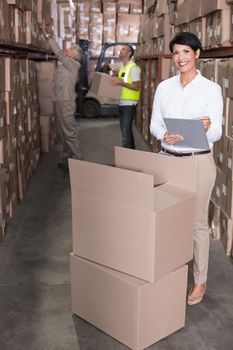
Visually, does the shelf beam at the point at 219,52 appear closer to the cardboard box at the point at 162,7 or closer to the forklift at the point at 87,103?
the cardboard box at the point at 162,7

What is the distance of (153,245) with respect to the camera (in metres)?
2.25

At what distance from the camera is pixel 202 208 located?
2748 millimetres

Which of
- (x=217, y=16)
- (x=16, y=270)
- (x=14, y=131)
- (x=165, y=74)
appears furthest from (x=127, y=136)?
(x=16, y=270)

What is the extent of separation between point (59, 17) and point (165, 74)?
3522mm

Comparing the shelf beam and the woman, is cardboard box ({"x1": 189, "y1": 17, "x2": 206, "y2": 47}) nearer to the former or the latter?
the shelf beam

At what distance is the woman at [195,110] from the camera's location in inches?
103

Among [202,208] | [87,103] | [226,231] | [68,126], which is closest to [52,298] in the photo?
[202,208]

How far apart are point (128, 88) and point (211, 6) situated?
2.77m

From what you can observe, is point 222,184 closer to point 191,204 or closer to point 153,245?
point 191,204

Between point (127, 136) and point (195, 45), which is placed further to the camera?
point (127, 136)

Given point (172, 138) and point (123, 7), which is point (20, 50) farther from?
point (123, 7)

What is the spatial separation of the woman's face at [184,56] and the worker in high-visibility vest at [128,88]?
151 inches

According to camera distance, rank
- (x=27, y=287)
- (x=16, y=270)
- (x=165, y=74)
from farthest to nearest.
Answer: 1. (x=165, y=74)
2. (x=16, y=270)
3. (x=27, y=287)

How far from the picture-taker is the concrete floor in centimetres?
255
